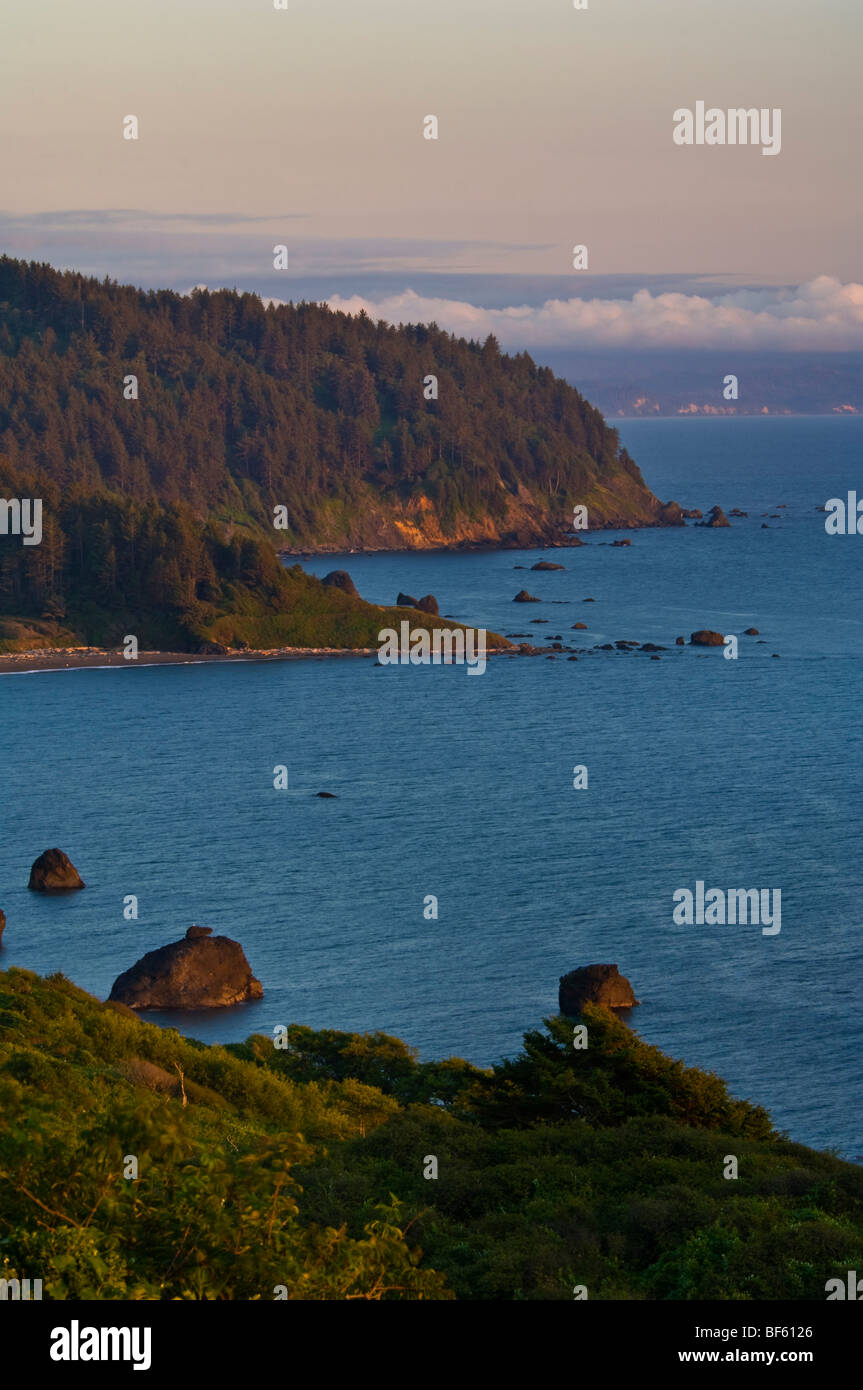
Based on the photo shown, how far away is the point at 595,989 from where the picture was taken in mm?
63156

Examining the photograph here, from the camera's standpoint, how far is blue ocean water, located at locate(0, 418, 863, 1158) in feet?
212

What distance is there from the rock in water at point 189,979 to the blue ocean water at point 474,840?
3.44 feet

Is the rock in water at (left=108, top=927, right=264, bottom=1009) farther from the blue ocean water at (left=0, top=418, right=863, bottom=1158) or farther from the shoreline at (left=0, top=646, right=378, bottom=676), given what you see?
the shoreline at (left=0, top=646, right=378, bottom=676)

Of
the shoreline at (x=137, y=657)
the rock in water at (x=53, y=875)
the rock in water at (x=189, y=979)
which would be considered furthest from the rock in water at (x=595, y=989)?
the shoreline at (x=137, y=657)

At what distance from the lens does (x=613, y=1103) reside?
36969 millimetres

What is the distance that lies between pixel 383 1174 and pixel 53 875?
5613cm

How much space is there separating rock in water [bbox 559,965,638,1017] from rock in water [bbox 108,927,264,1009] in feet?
44.7

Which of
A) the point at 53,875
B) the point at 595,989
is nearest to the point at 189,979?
the point at 595,989

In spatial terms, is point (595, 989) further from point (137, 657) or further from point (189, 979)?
point (137, 657)

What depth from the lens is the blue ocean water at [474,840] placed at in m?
64.7

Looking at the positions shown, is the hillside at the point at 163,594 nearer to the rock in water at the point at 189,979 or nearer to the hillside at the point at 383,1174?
the rock in water at the point at 189,979
